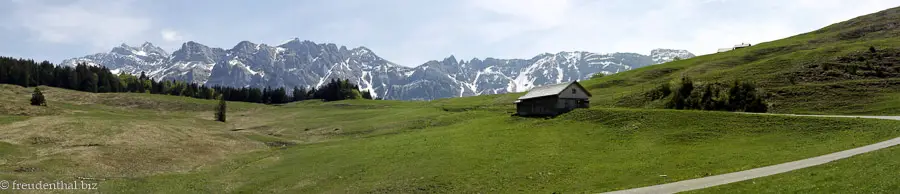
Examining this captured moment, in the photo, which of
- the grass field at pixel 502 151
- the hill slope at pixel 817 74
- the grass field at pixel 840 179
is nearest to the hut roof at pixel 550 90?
the grass field at pixel 502 151

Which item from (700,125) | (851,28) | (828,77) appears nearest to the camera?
(700,125)

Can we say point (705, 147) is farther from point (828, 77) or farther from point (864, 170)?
point (828, 77)

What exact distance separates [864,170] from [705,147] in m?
19.5

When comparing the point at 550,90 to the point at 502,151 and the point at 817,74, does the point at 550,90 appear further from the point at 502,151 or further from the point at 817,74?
the point at 817,74

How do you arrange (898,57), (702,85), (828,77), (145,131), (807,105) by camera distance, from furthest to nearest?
1. (898,57)
2. (828,77)
3. (702,85)
4. (807,105)
5. (145,131)

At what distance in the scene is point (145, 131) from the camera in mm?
69188

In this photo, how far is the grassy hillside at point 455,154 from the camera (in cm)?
4056

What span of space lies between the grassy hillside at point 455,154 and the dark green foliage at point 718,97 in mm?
20619

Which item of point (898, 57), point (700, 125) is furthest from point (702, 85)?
point (898, 57)

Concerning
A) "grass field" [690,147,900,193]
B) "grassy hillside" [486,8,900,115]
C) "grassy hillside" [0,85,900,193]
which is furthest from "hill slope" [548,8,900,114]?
"grass field" [690,147,900,193]

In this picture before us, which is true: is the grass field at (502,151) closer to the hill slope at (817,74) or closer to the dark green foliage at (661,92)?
the hill slope at (817,74)

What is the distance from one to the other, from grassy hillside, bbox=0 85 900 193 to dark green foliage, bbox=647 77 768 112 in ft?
67.6

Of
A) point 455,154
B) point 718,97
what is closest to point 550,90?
point 718,97

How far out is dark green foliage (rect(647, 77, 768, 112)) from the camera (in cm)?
7569
